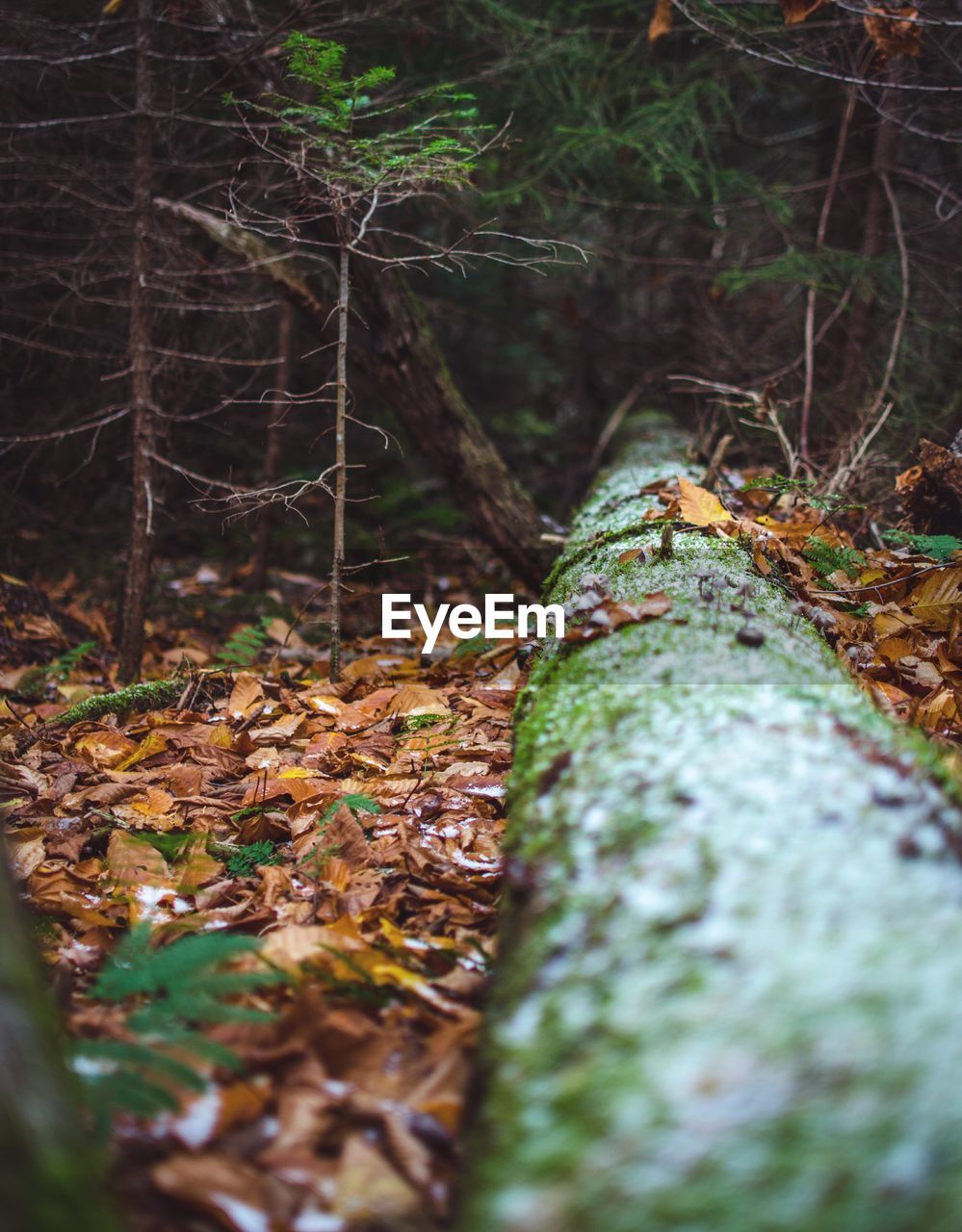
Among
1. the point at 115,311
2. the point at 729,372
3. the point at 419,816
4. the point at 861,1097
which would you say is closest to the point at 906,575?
the point at 419,816

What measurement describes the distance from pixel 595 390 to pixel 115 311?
5.20 m

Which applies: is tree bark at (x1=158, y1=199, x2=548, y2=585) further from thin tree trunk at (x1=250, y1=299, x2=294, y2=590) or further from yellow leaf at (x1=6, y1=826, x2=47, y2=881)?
yellow leaf at (x1=6, y1=826, x2=47, y2=881)

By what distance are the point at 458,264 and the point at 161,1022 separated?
6272 mm

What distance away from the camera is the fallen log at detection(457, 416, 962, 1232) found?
92cm

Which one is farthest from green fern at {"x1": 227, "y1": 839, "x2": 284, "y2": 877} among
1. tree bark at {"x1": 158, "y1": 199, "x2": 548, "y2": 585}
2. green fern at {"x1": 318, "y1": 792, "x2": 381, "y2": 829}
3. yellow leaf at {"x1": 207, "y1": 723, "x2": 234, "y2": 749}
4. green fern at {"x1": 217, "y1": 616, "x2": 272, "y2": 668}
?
tree bark at {"x1": 158, "y1": 199, "x2": 548, "y2": 585}

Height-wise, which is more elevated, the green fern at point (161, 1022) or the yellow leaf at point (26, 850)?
the green fern at point (161, 1022)

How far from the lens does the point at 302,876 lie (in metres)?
2.26

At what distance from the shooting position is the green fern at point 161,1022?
1187mm

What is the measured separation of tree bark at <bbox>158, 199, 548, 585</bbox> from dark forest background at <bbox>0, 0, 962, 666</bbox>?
3 centimetres

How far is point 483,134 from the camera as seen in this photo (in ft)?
19.8
